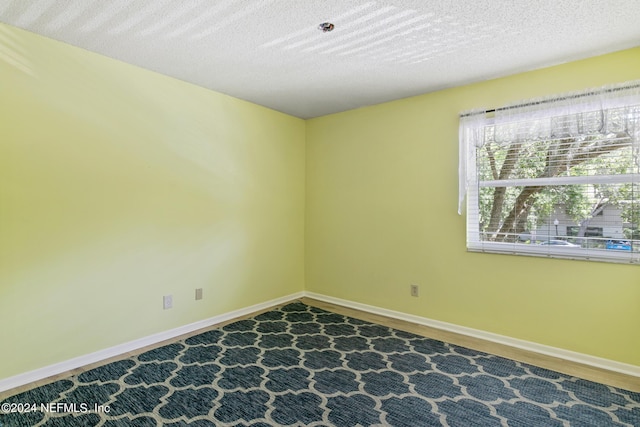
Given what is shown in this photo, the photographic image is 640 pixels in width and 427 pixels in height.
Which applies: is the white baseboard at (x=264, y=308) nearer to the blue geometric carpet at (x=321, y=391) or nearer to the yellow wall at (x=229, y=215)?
the yellow wall at (x=229, y=215)

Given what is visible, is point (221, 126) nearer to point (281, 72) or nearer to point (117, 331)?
point (281, 72)

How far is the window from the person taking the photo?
252cm

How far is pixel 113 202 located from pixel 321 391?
207 centimetres

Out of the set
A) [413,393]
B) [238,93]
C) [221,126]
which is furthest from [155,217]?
[413,393]

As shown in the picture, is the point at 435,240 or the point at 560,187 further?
the point at 435,240

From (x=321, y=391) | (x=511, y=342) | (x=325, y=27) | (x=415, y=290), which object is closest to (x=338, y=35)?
(x=325, y=27)

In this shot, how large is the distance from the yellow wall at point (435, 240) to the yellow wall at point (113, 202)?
2.66 ft

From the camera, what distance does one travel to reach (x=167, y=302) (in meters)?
3.11

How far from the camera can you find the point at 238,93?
11.5ft

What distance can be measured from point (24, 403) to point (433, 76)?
3.62 m

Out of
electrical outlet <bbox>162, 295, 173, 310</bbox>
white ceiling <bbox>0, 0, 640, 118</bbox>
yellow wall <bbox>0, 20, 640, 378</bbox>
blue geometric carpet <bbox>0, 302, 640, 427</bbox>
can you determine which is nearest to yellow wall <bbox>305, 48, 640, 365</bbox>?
yellow wall <bbox>0, 20, 640, 378</bbox>

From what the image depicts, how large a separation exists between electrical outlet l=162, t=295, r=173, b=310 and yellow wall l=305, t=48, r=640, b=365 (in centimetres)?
177

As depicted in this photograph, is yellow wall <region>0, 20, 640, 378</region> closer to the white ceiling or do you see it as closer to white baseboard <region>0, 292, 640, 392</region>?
white baseboard <region>0, 292, 640, 392</region>

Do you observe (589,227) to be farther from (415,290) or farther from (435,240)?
(415,290)
